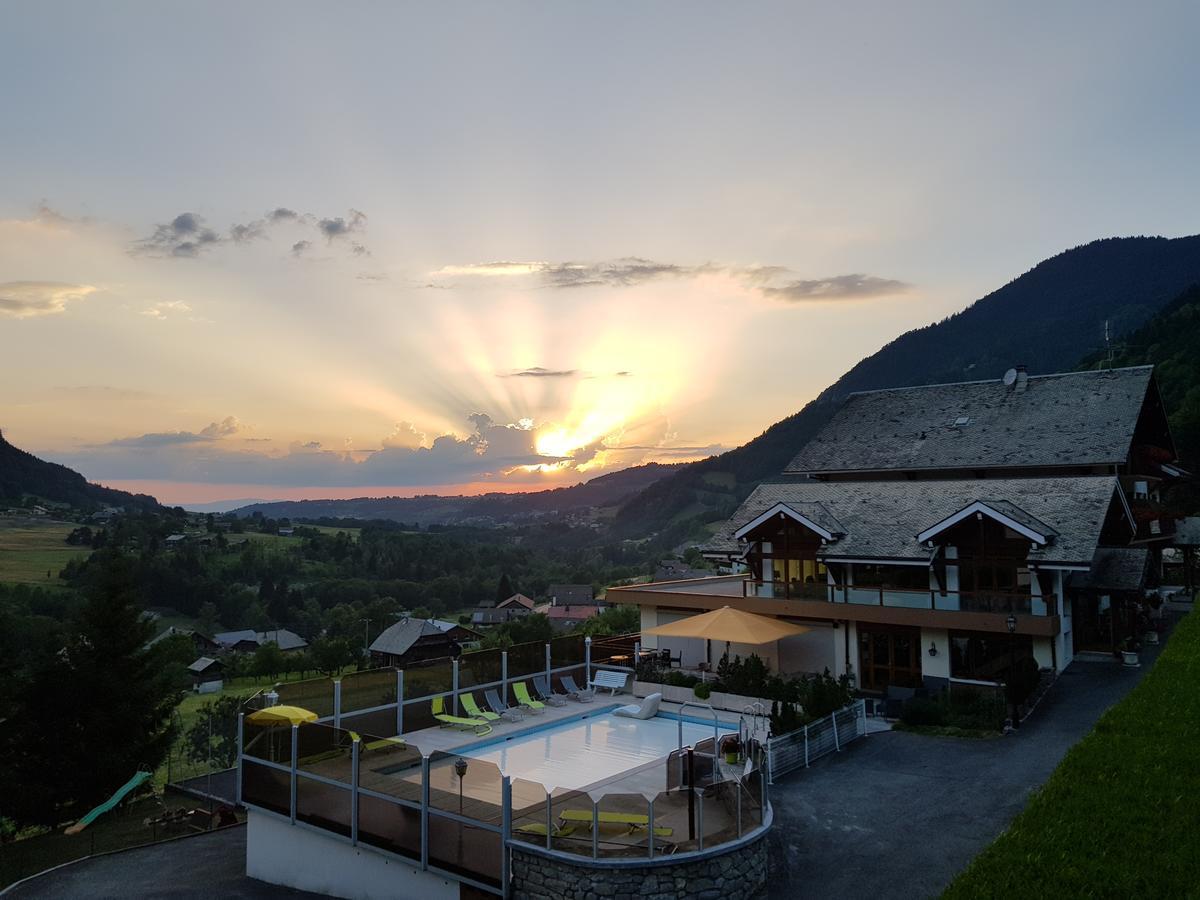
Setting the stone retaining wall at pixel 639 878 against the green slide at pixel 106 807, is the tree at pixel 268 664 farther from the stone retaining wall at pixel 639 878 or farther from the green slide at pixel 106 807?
the stone retaining wall at pixel 639 878

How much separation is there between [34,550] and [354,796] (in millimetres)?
183953

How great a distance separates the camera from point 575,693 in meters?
23.0

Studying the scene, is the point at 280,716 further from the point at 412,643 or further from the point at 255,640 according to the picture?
the point at 255,640

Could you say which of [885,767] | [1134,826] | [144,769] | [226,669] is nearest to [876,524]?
[885,767]

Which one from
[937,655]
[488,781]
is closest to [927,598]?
[937,655]

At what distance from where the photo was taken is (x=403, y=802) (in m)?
13.1

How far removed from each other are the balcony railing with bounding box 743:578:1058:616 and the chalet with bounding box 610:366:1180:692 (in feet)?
0.12

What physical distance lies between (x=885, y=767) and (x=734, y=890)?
20.1 ft

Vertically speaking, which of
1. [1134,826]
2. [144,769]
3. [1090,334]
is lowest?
[144,769]

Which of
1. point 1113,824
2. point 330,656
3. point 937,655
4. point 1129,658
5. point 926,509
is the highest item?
point 926,509

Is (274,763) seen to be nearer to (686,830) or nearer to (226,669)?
(686,830)

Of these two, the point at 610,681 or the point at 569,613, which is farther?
the point at 569,613

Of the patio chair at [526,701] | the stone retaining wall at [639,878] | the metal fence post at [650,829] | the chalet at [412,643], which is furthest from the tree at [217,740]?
the metal fence post at [650,829]

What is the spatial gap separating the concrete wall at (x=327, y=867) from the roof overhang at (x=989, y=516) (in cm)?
1502
